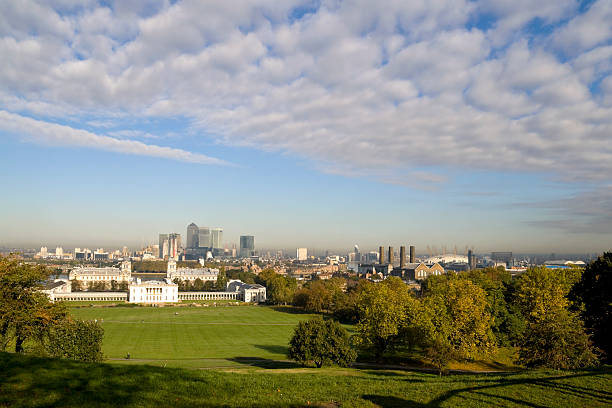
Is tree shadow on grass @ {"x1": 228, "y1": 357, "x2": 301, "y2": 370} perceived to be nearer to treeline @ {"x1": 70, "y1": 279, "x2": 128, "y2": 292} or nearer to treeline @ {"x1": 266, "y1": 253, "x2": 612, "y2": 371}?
treeline @ {"x1": 266, "y1": 253, "x2": 612, "y2": 371}

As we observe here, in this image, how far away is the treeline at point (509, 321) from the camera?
24.2 metres

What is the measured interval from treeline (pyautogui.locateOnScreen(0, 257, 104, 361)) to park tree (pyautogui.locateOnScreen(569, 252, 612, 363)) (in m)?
31.2

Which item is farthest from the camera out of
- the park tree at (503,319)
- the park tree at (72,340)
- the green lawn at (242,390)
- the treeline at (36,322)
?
the park tree at (503,319)

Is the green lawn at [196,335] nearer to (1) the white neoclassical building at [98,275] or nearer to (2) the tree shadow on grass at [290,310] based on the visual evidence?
(2) the tree shadow on grass at [290,310]

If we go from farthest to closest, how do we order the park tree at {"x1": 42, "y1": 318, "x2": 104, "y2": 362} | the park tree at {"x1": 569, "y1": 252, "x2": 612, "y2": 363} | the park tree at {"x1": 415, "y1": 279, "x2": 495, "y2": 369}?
the park tree at {"x1": 415, "y1": 279, "x2": 495, "y2": 369}, the park tree at {"x1": 569, "y1": 252, "x2": 612, "y2": 363}, the park tree at {"x1": 42, "y1": 318, "x2": 104, "y2": 362}

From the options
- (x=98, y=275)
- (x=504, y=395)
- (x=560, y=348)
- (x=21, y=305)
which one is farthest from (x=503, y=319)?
(x=98, y=275)

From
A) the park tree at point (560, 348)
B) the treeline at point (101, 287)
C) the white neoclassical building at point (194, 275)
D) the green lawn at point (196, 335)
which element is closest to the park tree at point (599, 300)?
the park tree at point (560, 348)

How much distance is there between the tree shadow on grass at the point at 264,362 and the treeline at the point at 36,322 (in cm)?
1347

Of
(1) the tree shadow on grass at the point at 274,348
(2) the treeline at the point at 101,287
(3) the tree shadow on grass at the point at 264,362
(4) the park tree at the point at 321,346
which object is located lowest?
(2) the treeline at the point at 101,287

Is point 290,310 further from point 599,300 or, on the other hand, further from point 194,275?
point 194,275

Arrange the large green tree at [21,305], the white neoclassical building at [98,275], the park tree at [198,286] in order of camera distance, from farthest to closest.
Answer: the white neoclassical building at [98,275], the park tree at [198,286], the large green tree at [21,305]

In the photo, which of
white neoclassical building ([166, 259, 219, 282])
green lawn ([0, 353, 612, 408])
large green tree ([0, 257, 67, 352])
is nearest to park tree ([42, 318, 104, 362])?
large green tree ([0, 257, 67, 352])

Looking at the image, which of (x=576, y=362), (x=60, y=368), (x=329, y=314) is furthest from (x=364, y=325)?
(x=329, y=314)

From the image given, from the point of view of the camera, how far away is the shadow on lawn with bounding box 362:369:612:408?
11039 mm
